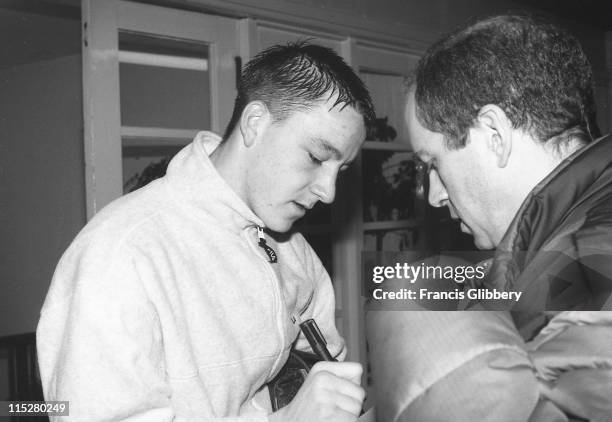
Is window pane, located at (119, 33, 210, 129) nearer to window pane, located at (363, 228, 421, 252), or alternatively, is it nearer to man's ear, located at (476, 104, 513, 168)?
window pane, located at (363, 228, 421, 252)

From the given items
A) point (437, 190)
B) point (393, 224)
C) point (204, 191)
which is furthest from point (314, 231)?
point (437, 190)

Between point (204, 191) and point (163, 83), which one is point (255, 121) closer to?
point (204, 191)

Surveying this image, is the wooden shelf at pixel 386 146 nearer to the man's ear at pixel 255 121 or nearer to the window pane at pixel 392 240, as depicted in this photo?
the window pane at pixel 392 240

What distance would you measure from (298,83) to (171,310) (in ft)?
1.63

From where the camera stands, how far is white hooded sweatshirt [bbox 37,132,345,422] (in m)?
0.85

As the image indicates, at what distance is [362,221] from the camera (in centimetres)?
247

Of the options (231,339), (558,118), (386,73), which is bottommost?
(231,339)

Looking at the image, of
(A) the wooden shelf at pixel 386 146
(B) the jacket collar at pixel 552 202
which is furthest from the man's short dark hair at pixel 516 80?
(A) the wooden shelf at pixel 386 146

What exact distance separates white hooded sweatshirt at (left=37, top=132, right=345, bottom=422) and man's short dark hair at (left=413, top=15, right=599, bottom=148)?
18.7 inches

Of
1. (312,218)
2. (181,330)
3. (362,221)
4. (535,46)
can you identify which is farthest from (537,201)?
(362,221)

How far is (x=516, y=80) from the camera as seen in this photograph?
74 cm

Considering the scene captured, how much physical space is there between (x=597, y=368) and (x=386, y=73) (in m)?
2.28

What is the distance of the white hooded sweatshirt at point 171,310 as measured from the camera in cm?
85

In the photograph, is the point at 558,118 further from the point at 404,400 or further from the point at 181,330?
the point at 181,330
